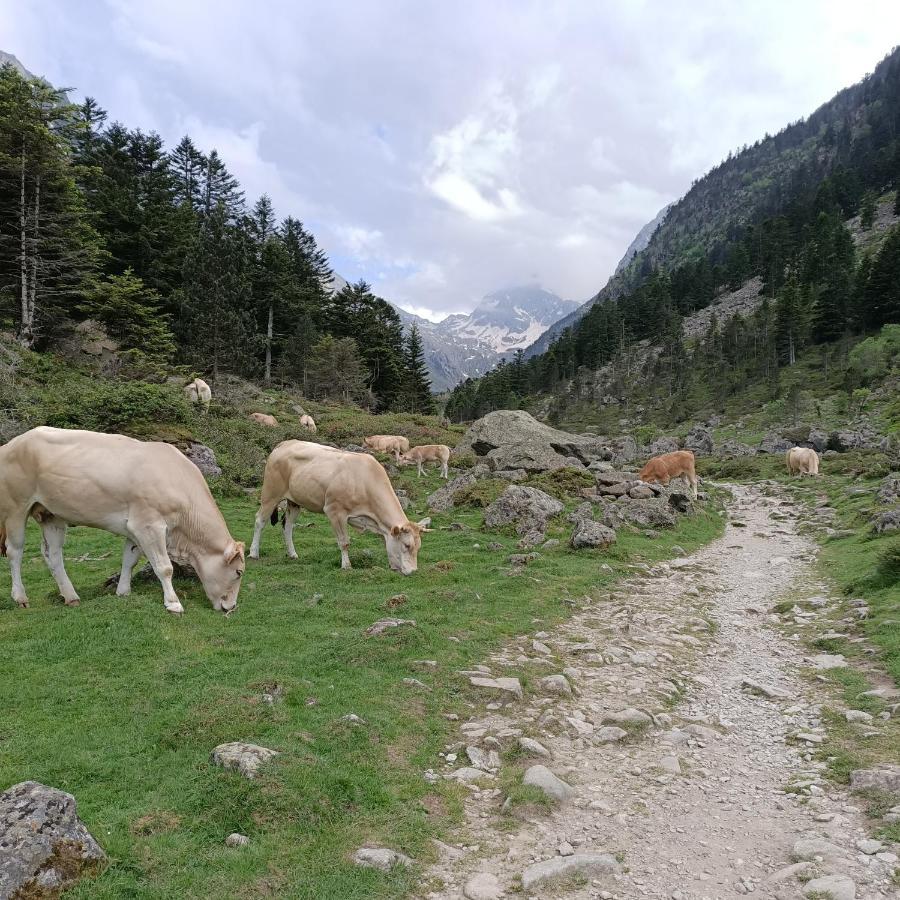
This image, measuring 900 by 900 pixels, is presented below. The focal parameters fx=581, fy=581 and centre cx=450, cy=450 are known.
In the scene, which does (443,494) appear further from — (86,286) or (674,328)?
(674,328)

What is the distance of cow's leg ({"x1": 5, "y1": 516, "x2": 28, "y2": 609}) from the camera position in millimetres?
9438

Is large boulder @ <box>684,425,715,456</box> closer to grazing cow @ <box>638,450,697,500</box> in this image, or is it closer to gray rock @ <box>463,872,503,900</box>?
grazing cow @ <box>638,450,697,500</box>

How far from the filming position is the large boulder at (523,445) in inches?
Result: 1178

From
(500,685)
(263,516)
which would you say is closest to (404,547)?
(263,516)

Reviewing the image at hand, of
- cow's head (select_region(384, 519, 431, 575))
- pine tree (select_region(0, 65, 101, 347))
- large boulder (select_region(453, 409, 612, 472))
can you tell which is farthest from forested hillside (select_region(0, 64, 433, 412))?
cow's head (select_region(384, 519, 431, 575))

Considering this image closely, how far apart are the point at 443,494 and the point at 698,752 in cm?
1694

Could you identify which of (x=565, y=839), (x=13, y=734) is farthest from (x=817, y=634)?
(x=13, y=734)

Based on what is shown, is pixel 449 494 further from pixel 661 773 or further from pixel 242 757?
pixel 242 757

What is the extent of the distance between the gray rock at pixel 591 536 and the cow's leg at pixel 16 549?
12414 mm

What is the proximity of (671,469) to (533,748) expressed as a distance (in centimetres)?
2288

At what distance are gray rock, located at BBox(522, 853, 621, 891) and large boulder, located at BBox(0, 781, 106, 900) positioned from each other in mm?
3055

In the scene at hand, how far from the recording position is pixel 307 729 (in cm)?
604

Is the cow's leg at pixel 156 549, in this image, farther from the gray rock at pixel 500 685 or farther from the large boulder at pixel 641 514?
the large boulder at pixel 641 514

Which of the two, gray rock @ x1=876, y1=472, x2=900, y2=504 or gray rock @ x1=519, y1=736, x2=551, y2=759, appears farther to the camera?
gray rock @ x1=876, y1=472, x2=900, y2=504
